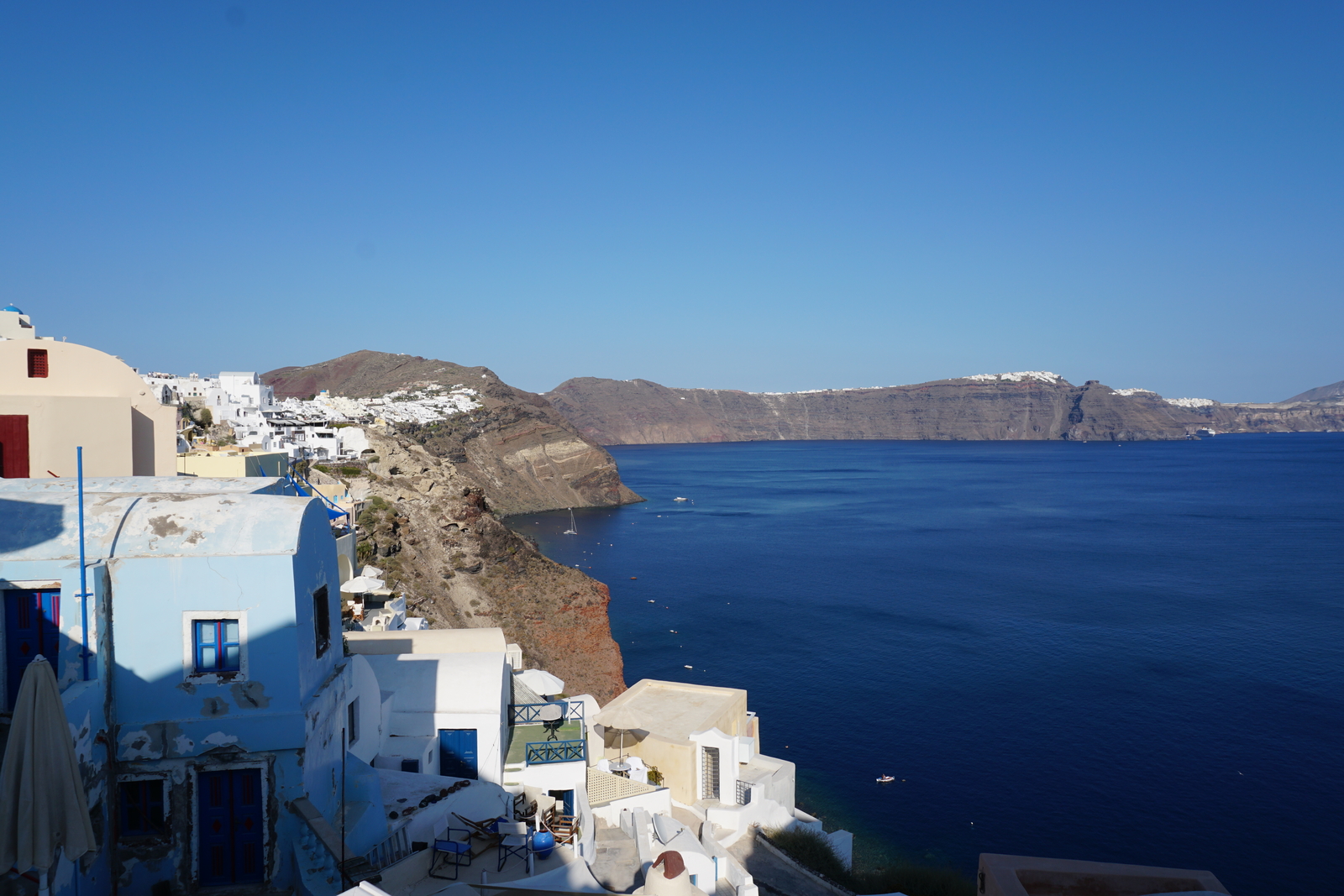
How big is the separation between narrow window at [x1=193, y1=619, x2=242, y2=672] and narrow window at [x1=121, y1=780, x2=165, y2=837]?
1.01 m

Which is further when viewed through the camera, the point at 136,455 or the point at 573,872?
the point at 136,455

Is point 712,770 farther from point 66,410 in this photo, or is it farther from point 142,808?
point 142,808

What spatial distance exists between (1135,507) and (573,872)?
4161 inches

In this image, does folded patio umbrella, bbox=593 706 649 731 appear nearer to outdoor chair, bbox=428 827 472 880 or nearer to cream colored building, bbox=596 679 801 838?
cream colored building, bbox=596 679 801 838

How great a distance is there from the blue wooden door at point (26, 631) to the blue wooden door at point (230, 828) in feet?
5.04

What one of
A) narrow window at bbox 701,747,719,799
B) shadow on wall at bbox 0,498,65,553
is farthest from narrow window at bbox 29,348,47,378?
narrow window at bbox 701,747,719,799

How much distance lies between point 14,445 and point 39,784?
8641mm

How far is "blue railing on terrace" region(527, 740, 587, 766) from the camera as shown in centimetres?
1323

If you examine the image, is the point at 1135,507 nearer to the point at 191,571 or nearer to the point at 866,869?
the point at 866,869

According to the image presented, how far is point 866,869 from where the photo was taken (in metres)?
22.0

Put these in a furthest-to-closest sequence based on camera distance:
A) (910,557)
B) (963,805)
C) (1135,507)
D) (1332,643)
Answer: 1. (1135,507)
2. (910,557)
3. (1332,643)
4. (963,805)

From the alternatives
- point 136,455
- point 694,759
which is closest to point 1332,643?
point 694,759

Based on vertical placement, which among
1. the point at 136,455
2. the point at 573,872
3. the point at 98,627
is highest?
the point at 136,455

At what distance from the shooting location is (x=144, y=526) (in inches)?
283
